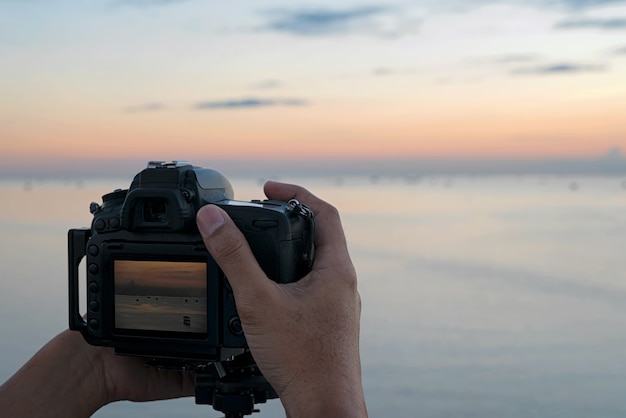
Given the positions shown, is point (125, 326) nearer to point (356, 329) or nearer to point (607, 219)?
point (356, 329)

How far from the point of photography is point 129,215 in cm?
158

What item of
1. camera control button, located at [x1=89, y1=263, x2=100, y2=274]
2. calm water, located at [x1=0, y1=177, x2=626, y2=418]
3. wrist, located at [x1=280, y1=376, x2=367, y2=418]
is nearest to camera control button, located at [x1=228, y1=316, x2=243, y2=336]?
wrist, located at [x1=280, y1=376, x2=367, y2=418]

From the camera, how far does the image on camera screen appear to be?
1525mm

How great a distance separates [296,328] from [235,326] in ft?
0.68

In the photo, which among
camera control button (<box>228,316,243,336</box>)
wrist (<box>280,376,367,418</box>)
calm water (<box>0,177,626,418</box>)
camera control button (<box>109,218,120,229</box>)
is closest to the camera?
wrist (<box>280,376,367,418</box>)

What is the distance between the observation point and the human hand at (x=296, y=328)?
1291 millimetres

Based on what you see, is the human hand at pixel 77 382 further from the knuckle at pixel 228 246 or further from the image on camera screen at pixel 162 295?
the knuckle at pixel 228 246

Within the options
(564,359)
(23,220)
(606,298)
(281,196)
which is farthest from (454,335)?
(23,220)

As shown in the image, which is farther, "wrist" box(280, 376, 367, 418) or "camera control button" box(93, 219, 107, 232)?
"camera control button" box(93, 219, 107, 232)

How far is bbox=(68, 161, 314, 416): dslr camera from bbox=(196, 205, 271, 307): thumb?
0.54 feet

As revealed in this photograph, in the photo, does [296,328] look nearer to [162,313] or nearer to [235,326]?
[235,326]

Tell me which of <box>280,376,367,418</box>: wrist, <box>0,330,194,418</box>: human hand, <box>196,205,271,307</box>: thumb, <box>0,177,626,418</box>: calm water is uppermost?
<box>196,205,271,307</box>: thumb

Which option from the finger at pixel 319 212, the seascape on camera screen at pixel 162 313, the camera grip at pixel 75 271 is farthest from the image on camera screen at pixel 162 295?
the finger at pixel 319 212

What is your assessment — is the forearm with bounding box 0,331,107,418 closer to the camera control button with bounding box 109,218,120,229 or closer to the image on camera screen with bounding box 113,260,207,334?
the image on camera screen with bounding box 113,260,207,334
